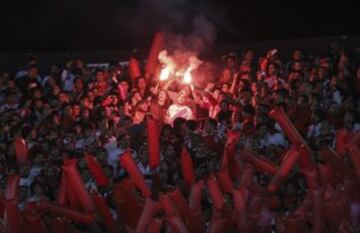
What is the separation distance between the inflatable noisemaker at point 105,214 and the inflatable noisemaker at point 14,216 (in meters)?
0.78

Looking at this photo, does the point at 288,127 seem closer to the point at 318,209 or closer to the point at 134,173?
the point at 134,173

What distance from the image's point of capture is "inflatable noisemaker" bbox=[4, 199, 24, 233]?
769 cm

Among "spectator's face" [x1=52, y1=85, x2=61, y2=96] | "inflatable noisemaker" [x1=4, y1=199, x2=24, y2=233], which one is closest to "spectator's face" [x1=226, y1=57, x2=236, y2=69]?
"spectator's face" [x1=52, y1=85, x2=61, y2=96]

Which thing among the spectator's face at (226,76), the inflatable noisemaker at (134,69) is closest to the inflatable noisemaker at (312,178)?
the spectator's face at (226,76)

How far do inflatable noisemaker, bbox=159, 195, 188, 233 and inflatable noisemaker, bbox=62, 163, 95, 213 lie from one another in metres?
1.14

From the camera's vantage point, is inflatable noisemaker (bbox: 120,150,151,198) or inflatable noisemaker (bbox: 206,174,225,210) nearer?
inflatable noisemaker (bbox: 206,174,225,210)

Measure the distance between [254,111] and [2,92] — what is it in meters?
3.82

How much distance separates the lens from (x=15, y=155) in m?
10.4

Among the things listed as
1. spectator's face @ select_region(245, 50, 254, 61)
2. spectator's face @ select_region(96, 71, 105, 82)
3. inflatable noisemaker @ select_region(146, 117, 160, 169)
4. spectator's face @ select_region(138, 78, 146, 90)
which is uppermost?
spectator's face @ select_region(245, 50, 254, 61)

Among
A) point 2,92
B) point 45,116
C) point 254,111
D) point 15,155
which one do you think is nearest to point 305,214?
point 254,111

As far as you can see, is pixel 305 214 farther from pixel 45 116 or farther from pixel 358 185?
pixel 45 116

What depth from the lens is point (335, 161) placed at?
7.84 metres

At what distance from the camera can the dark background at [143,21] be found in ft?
44.6

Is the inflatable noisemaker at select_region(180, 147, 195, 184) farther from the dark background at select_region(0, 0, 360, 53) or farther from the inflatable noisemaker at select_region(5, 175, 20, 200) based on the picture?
the dark background at select_region(0, 0, 360, 53)
